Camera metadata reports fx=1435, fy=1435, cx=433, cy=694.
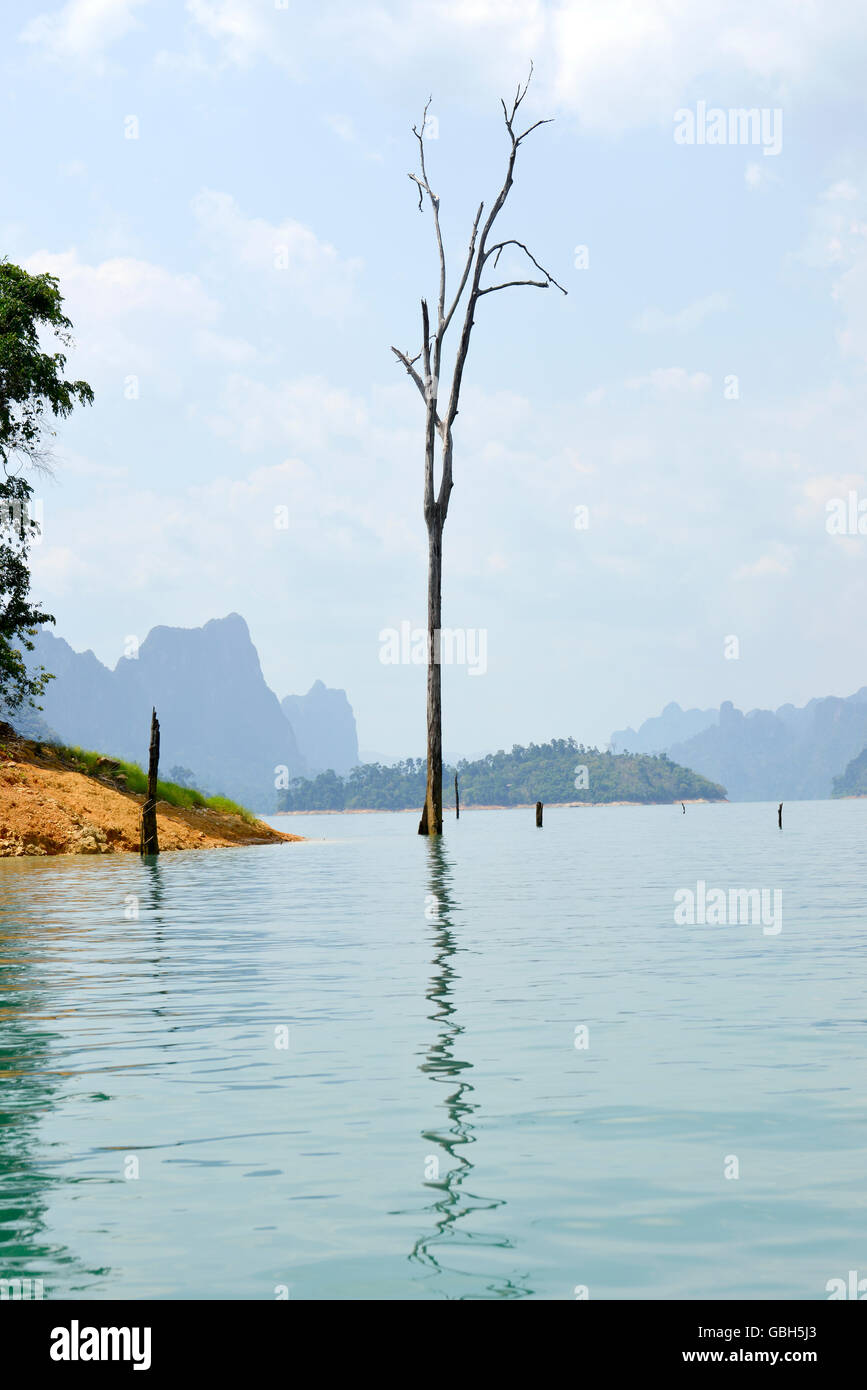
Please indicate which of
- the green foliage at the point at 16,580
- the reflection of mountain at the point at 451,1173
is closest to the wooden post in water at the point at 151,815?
the green foliage at the point at 16,580

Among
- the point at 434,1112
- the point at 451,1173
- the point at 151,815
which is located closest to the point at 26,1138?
the point at 434,1112

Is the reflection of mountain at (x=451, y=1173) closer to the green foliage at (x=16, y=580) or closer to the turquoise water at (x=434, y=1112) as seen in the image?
the turquoise water at (x=434, y=1112)

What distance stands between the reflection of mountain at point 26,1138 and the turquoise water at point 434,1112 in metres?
0.03

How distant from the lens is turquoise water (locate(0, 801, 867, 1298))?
6070 millimetres

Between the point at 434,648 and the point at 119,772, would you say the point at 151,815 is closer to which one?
the point at 119,772

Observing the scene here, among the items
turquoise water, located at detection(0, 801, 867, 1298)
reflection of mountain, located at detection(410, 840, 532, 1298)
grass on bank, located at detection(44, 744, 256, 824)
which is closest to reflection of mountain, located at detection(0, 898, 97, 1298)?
turquoise water, located at detection(0, 801, 867, 1298)

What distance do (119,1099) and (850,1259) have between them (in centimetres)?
497

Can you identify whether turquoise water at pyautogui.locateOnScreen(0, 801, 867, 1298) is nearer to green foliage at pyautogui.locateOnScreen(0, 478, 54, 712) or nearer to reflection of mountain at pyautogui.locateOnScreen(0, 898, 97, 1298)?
reflection of mountain at pyautogui.locateOnScreen(0, 898, 97, 1298)

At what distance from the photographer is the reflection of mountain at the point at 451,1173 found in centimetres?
579

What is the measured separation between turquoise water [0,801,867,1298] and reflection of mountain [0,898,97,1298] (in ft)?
0.09

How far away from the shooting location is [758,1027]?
11766 mm

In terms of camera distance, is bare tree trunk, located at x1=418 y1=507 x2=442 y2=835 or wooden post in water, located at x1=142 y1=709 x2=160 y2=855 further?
bare tree trunk, located at x1=418 y1=507 x2=442 y2=835

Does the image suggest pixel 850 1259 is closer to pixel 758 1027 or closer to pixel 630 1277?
pixel 630 1277

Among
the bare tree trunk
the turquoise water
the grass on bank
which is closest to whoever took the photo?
the turquoise water
